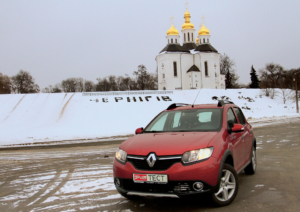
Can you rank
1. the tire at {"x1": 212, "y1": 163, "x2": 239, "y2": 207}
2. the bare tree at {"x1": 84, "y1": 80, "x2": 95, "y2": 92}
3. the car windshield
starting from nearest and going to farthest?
the tire at {"x1": 212, "y1": 163, "x2": 239, "y2": 207}, the car windshield, the bare tree at {"x1": 84, "y1": 80, "x2": 95, "y2": 92}

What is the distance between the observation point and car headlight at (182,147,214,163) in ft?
13.3

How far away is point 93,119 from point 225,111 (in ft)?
86.3

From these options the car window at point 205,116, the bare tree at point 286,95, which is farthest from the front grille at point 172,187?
the bare tree at point 286,95

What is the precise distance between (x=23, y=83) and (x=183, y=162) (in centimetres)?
9118

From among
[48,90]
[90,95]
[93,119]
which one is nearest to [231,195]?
[93,119]

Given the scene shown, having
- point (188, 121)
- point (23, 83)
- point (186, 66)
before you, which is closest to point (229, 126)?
point (188, 121)

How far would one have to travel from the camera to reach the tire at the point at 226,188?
4.35 m

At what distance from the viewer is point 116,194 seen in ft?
17.7

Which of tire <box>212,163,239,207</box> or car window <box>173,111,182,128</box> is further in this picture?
car window <box>173,111,182,128</box>

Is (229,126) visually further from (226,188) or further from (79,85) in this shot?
(79,85)

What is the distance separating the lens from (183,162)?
4.02m

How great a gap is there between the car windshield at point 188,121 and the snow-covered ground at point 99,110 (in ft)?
56.6

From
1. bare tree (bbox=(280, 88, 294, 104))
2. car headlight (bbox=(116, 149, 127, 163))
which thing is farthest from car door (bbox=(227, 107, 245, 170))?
bare tree (bbox=(280, 88, 294, 104))

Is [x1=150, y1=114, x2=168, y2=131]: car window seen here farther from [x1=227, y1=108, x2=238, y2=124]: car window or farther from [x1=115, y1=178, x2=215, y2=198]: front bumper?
[x1=115, y1=178, x2=215, y2=198]: front bumper
